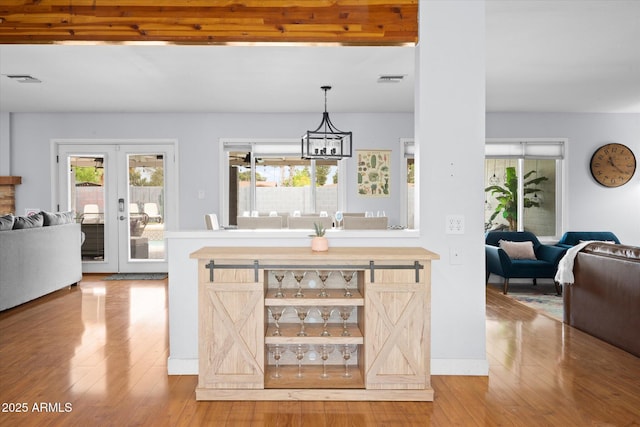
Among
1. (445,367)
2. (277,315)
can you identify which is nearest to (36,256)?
(277,315)

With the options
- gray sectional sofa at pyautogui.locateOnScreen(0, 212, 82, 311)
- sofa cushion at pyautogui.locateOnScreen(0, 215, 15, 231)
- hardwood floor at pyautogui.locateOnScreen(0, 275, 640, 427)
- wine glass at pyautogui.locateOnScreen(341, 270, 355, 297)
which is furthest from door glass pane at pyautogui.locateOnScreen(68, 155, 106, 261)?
wine glass at pyautogui.locateOnScreen(341, 270, 355, 297)

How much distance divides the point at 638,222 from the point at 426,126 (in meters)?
6.30

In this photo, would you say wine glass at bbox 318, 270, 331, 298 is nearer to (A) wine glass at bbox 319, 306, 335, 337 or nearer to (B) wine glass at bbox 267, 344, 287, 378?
(A) wine glass at bbox 319, 306, 335, 337

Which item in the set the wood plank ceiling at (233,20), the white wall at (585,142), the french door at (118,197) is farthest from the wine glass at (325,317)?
the white wall at (585,142)

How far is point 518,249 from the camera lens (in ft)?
21.6

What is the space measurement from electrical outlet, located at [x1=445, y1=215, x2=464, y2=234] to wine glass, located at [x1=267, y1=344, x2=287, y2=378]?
4.36 ft

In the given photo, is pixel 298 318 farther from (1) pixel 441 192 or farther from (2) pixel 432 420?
(1) pixel 441 192

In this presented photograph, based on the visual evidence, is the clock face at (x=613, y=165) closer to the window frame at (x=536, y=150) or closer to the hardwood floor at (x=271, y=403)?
the window frame at (x=536, y=150)

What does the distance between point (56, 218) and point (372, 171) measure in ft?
14.9

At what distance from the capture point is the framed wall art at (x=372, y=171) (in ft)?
25.5

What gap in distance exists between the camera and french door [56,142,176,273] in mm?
7676

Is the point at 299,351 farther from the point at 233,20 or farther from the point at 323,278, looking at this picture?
the point at 233,20

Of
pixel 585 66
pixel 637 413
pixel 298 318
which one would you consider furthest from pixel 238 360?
pixel 585 66

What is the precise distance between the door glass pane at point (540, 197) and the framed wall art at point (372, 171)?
2253mm
